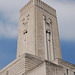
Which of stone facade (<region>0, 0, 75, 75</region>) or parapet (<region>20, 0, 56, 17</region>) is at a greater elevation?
parapet (<region>20, 0, 56, 17</region>)

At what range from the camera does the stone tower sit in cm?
3312

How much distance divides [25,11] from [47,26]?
25.0ft

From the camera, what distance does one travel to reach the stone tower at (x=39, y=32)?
109 feet

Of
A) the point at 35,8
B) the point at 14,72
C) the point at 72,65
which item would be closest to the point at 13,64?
the point at 14,72

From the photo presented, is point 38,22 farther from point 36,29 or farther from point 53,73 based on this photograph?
point 53,73

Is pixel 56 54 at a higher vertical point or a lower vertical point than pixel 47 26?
lower

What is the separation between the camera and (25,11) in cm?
4075

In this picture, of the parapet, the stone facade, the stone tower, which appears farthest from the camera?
the parapet

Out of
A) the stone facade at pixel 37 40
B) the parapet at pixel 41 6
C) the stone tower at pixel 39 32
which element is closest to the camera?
the stone facade at pixel 37 40

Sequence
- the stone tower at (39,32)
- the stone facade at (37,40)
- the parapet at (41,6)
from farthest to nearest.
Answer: the parapet at (41,6) → the stone tower at (39,32) → the stone facade at (37,40)

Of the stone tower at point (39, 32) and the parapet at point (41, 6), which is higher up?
the parapet at point (41, 6)

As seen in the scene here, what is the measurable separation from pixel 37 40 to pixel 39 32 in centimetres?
228

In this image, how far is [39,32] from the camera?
34.6 meters

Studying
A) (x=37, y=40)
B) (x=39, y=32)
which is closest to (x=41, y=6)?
(x=39, y=32)
